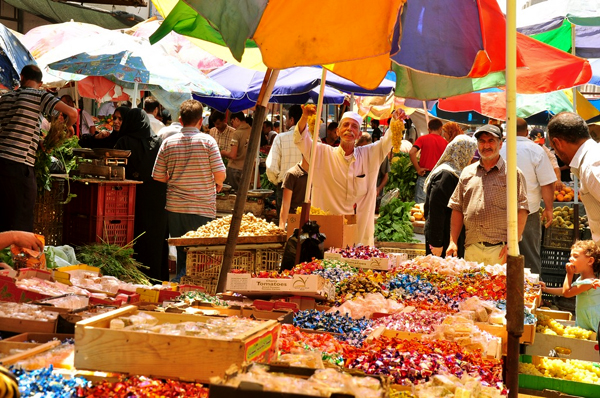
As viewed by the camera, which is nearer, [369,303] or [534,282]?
[369,303]

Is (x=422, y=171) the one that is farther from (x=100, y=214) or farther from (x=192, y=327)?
(x=192, y=327)

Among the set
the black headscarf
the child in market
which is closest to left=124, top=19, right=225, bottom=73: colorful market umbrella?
the black headscarf

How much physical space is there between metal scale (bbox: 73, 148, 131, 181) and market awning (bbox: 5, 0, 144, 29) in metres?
8.94

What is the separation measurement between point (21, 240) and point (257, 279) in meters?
1.45

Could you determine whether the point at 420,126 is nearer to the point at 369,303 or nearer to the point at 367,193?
the point at 367,193

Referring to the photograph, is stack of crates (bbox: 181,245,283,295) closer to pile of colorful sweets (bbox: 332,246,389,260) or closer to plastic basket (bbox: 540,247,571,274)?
pile of colorful sweets (bbox: 332,246,389,260)

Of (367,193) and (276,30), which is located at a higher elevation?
(276,30)

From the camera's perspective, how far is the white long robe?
7664 mm

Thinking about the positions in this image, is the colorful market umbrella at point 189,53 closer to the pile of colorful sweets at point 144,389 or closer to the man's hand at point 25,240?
the man's hand at point 25,240

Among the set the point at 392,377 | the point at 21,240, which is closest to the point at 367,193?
the point at 21,240

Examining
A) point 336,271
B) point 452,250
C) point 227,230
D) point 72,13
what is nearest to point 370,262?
point 336,271

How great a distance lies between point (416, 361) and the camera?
305cm

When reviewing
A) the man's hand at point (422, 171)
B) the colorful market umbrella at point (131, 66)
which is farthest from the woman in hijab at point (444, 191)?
the man's hand at point (422, 171)

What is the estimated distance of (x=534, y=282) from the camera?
5.74 meters
